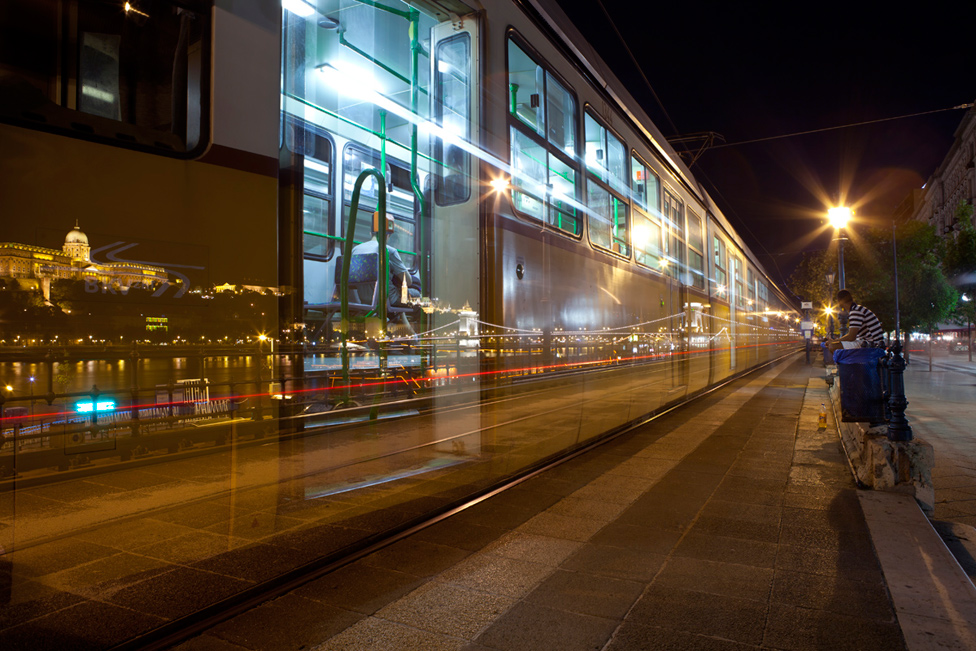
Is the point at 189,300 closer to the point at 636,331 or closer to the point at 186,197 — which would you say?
the point at 186,197

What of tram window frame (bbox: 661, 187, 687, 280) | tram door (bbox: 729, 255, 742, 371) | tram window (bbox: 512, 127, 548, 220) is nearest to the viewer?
tram window (bbox: 512, 127, 548, 220)

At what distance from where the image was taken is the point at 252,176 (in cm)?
346

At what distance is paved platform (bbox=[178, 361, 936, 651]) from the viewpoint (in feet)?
8.09

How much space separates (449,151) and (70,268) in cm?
419

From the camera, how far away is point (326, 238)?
25.1 feet

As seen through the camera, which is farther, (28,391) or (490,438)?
(490,438)

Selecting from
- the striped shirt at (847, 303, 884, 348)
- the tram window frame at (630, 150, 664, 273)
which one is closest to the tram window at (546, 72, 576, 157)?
the tram window frame at (630, 150, 664, 273)

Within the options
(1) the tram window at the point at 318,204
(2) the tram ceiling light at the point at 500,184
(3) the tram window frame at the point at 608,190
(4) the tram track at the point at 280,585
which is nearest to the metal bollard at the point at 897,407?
(4) the tram track at the point at 280,585

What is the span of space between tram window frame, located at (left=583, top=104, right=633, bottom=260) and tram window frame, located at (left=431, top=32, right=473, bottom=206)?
2.49 meters

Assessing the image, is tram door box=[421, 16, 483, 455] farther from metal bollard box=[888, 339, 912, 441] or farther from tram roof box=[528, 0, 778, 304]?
metal bollard box=[888, 339, 912, 441]

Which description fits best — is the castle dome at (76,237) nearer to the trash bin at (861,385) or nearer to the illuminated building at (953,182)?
the trash bin at (861,385)

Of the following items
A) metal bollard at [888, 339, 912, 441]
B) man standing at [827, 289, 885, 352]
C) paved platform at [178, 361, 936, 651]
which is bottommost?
paved platform at [178, 361, 936, 651]

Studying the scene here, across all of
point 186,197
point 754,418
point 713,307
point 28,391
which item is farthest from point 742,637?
point 713,307

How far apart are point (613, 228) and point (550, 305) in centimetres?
266
